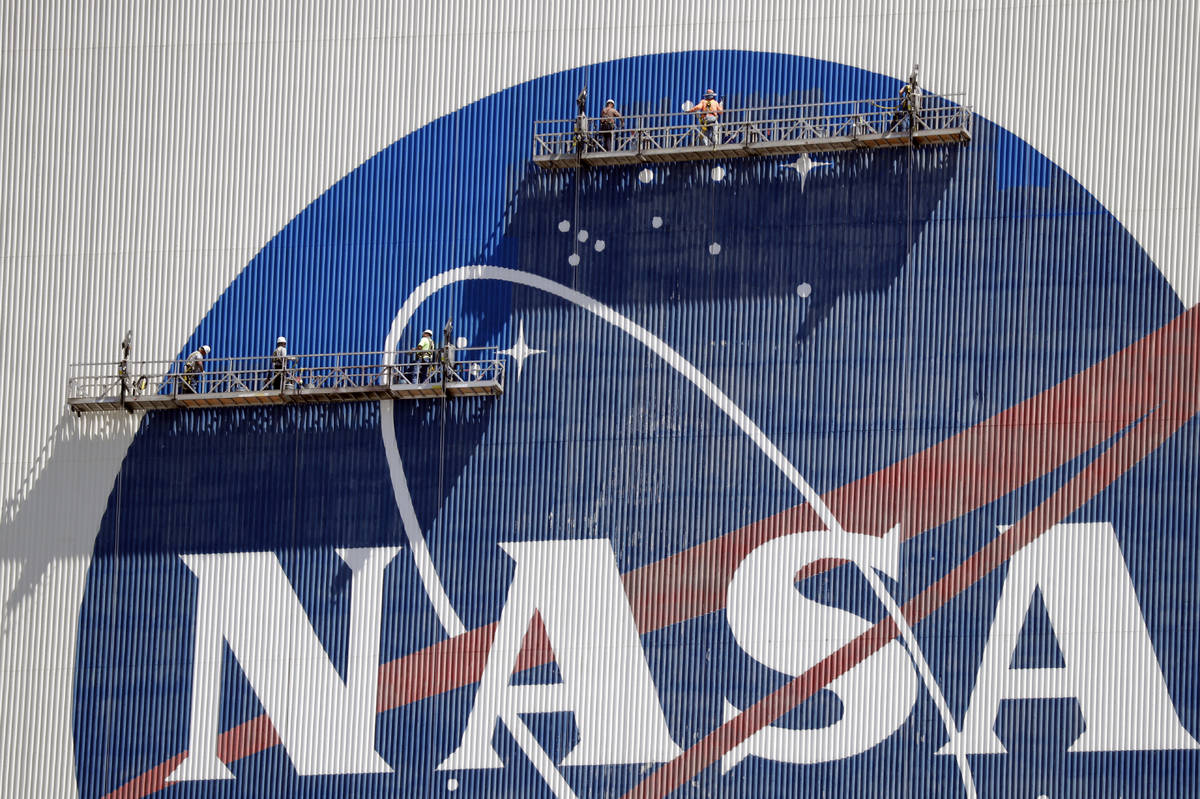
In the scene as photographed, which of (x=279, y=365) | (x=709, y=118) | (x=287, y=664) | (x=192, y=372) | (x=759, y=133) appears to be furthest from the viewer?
(x=192, y=372)

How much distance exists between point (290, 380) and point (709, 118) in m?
14.8

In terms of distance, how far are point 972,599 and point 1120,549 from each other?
435 centimetres

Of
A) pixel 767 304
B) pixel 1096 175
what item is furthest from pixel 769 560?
pixel 1096 175

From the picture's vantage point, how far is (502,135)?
78.2m

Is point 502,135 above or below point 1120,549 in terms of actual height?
above

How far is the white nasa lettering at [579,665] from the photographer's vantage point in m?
72.9

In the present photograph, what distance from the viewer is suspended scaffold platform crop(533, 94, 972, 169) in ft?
246

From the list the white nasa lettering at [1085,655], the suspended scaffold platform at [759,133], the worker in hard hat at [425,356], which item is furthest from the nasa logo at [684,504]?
the worker in hard hat at [425,356]

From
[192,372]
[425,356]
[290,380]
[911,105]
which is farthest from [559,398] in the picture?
[911,105]

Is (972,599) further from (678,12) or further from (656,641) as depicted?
(678,12)

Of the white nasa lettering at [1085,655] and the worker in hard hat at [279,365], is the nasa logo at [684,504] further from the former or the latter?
the worker in hard hat at [279,365]

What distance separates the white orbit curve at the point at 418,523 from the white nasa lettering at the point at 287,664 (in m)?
1.61

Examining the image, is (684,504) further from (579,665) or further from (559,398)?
(579,665)

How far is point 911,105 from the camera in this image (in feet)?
244
